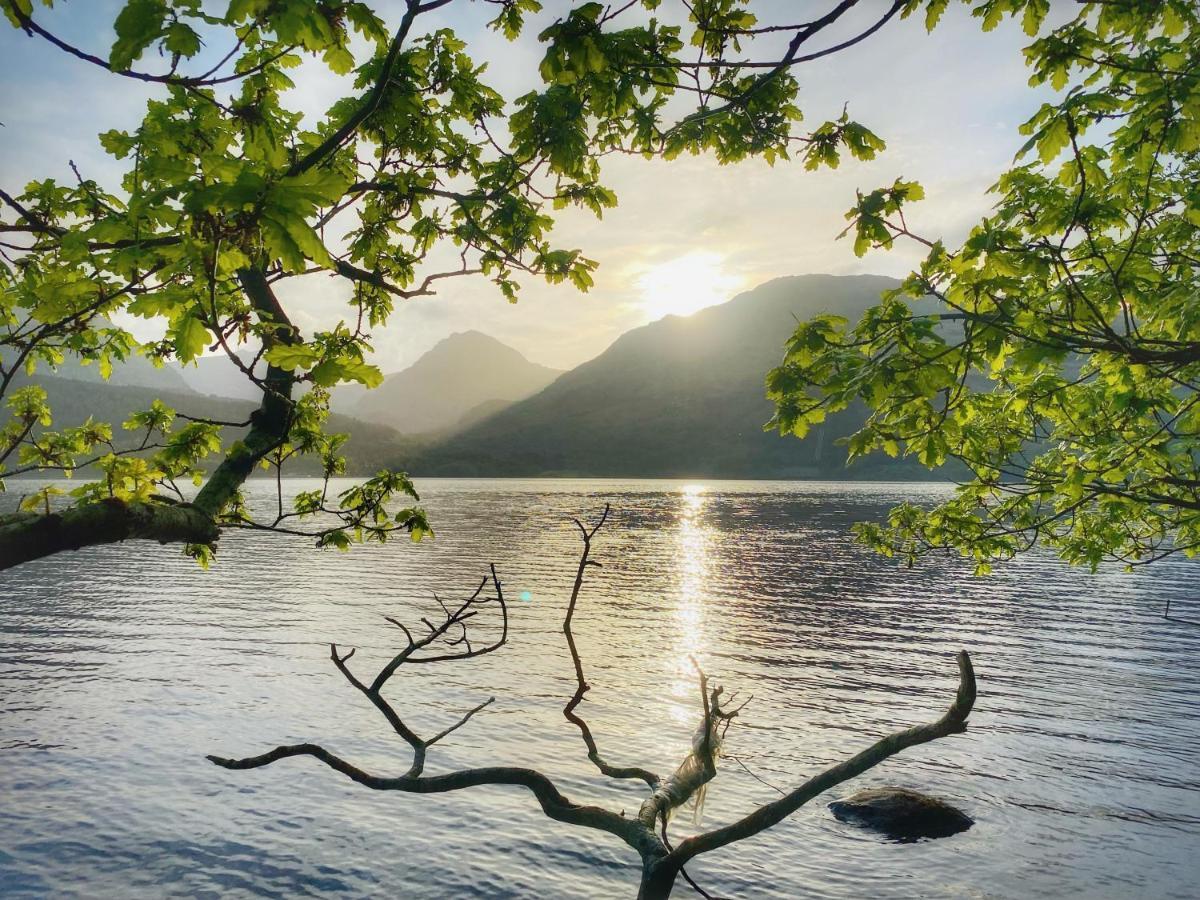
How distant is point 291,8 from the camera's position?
2.98 metres

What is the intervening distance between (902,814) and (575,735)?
9513mm

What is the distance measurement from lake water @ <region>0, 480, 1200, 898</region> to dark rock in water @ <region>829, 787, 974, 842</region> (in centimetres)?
45

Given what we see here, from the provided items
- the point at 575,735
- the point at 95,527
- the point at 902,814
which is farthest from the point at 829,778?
the point at 575,735

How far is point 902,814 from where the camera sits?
1559 centimetres

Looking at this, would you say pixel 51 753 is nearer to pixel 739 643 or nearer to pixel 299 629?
pixel 299 629

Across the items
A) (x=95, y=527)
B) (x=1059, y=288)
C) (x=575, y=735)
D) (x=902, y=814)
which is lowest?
(x=575, y=735)

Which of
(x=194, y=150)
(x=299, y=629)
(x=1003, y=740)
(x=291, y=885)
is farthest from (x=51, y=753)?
(x=1003, y=740)

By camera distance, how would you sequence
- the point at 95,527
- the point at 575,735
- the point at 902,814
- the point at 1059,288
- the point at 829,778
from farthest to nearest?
1. the point at 575,735
2. the point at 902,814
3. the point at 1059,288
4. the point at 95,527
5. the point at 829,778

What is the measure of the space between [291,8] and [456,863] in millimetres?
15083

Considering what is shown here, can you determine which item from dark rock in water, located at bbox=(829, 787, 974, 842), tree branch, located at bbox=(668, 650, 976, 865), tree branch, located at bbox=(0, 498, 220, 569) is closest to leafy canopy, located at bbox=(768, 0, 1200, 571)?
tree branch, located at bbox=(668, 650, 976, 865)

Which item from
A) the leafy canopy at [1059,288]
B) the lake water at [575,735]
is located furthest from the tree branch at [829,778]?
the lake water at [575,735]

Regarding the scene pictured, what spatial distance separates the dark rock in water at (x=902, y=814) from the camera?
50.0 feet

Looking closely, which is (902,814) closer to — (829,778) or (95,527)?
(829,778)

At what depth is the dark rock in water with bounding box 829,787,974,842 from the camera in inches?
599
